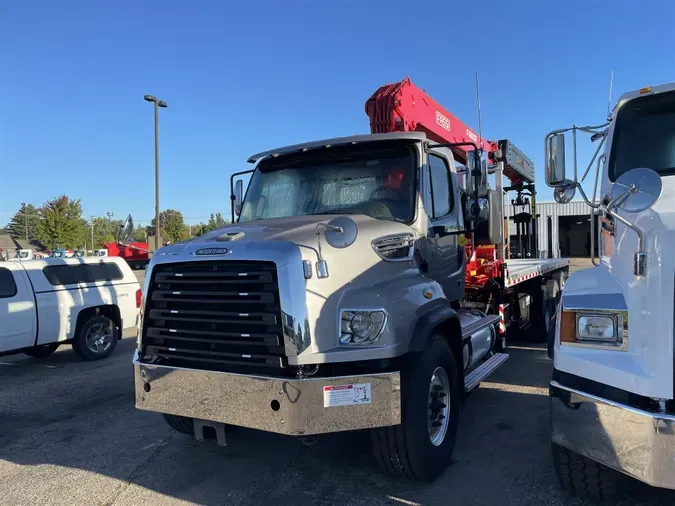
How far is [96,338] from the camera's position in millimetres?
8633

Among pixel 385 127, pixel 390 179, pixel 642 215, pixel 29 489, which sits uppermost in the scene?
pixel 385 127

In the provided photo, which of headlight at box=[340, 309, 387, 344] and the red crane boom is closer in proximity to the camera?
headlight at box=[340, 309, 387, 344]

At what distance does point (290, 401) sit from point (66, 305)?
6.58 meters

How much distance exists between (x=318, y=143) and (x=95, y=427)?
3665mm

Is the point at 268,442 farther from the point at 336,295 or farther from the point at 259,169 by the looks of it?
the point at 259,169

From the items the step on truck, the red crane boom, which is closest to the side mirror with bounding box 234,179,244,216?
the step on truck

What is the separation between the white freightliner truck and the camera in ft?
8.22

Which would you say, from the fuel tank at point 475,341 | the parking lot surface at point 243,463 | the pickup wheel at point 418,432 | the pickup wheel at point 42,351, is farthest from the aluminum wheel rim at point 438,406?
the pickup wheel at point 42,351

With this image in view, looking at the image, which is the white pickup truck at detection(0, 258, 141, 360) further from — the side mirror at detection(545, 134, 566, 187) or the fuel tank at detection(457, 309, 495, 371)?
the side mirror at detection(545, 134, 566, 187)

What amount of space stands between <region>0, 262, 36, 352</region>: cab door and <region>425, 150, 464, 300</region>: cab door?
644cm

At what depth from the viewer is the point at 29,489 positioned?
3.79 metres

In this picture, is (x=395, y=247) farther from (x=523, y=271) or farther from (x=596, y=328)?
(x=523, y=271)

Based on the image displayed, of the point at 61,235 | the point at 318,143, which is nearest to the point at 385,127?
the point at 318,143

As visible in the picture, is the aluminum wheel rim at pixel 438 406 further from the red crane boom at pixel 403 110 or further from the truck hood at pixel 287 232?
the red crane boom at pixel 403 110
